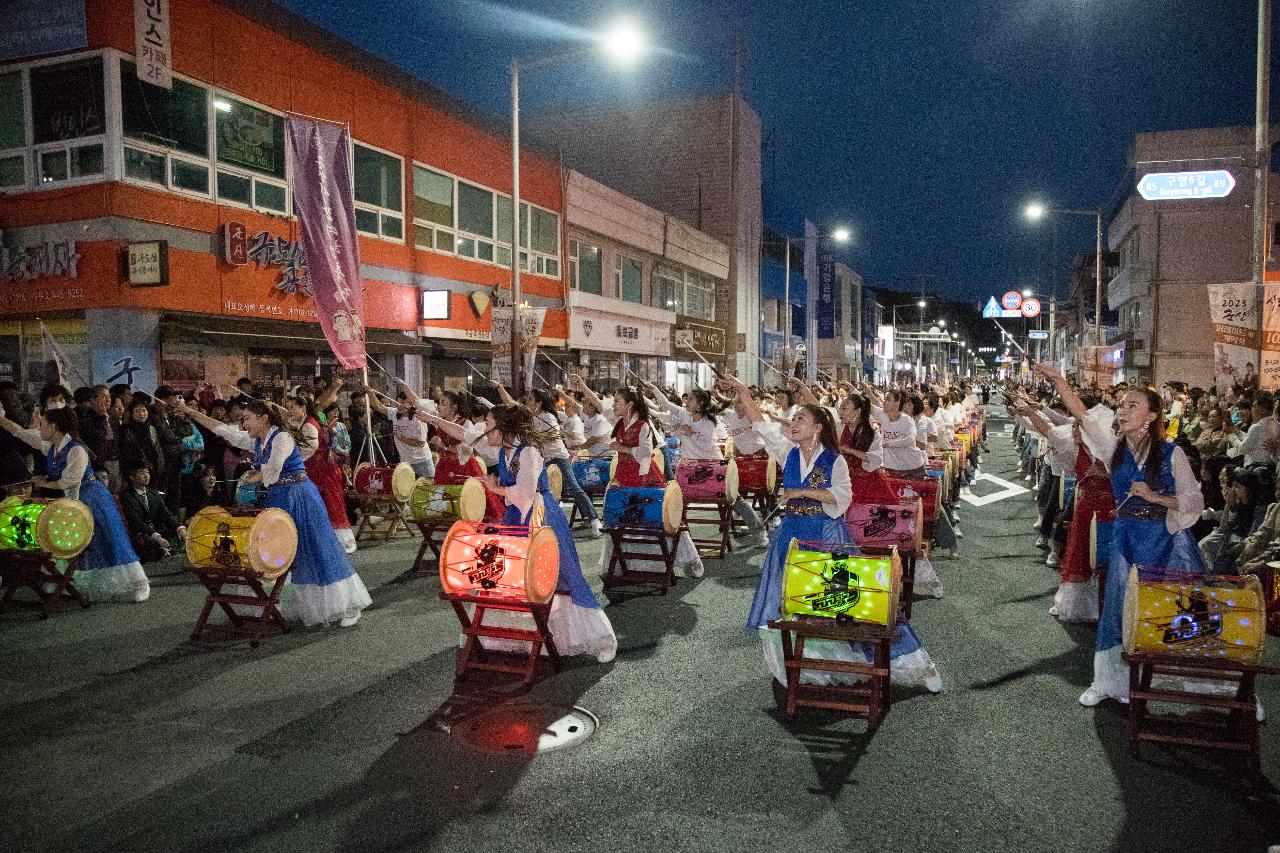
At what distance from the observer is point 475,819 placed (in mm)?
3984

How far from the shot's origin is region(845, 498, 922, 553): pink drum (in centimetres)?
738

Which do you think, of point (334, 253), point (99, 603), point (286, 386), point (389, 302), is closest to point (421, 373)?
point (389, 302)

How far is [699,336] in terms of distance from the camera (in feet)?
112

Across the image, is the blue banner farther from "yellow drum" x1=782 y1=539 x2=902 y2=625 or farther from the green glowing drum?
"yellow drum" x1=782 y1=539 x2=902 y2=625

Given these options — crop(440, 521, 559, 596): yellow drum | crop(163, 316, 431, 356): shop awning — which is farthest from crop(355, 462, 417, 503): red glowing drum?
crop(440, 521, 559, 596): yellow drum

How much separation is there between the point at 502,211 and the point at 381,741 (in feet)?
60.7

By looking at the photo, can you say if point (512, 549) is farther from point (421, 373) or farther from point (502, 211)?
point (502, 211)

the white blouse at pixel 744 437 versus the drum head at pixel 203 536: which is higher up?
the white blouse at pixel 744 437

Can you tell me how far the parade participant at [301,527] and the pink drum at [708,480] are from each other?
14.2ft

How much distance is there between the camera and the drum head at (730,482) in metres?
10.1

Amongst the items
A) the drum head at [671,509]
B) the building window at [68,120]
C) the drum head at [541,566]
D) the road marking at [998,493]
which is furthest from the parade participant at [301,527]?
the road marking at [998,493]

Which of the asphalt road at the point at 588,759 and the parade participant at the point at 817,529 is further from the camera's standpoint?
the parade participant at the point at 817,529

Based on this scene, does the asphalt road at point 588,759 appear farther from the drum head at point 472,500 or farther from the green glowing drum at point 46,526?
the drum head at point 472,500

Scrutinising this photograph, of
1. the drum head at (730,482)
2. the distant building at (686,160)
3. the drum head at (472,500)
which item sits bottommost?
the drum head at (730,482)
